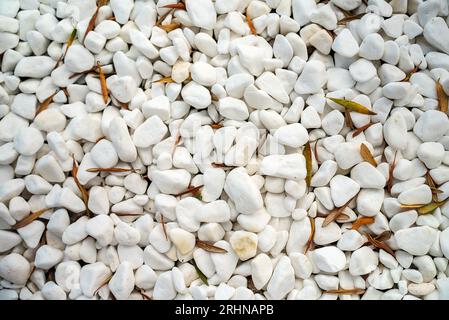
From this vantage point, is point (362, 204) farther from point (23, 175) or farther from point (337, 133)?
point (23, 175)

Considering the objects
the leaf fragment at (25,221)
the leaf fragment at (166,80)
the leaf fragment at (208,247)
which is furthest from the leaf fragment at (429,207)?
the leaf fragment at (25,221)

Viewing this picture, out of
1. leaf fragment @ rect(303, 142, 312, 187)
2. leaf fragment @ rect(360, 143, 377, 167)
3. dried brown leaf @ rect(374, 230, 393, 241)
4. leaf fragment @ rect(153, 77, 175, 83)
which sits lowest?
dried brown leaf @ rect(374, 230, 393, 241)

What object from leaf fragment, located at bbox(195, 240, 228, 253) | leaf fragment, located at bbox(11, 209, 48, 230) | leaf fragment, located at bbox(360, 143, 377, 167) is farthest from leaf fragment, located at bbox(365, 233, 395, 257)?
leaf fragment, located at bbox(11, 209, 48, 230)

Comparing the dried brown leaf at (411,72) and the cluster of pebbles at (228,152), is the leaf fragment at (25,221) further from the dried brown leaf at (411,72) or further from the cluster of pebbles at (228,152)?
the dried brown leaf at (411,72)

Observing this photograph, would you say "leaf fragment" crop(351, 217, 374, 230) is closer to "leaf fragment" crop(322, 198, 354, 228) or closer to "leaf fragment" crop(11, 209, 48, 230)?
"leaf fragment" crop(322, 198, 354, 228)

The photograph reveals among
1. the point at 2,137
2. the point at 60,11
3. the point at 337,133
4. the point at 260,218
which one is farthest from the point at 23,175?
the point at 337,133

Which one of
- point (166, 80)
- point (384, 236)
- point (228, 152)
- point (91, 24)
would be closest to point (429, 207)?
point (384, 236)

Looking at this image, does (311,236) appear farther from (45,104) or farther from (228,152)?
(45,104)
